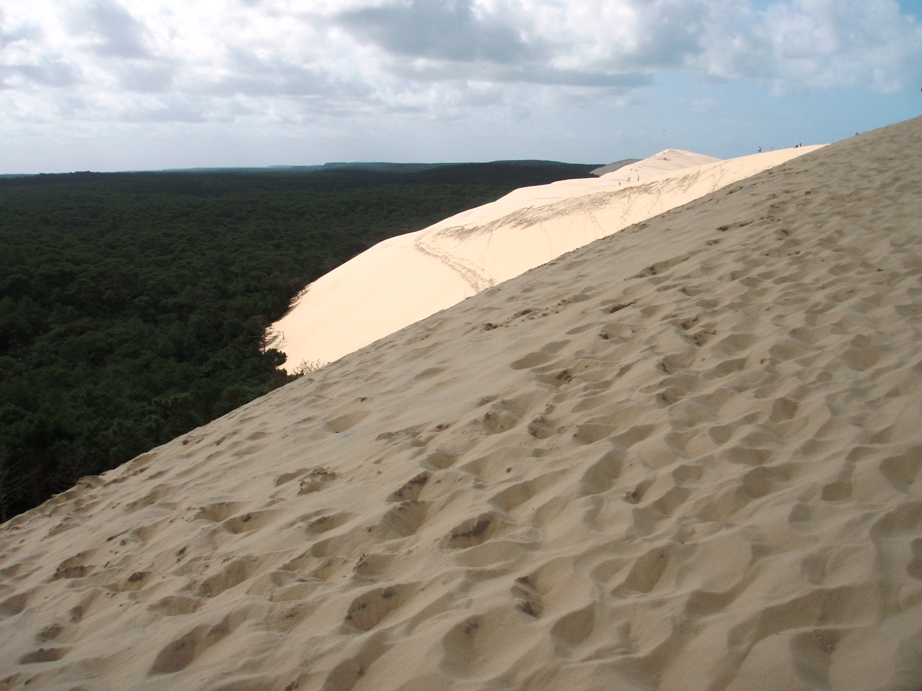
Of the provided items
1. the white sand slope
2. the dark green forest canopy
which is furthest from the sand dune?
the white sand slope

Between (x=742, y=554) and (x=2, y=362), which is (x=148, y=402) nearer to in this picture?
(x=2, y=362)

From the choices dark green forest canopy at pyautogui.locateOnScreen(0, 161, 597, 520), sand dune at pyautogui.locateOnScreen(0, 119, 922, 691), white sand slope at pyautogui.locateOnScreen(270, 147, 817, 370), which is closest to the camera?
sand dune at pyautogui.locateOnScreen(0, 119, 922, 691)

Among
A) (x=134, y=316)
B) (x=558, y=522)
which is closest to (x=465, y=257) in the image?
(x=134, y=316)

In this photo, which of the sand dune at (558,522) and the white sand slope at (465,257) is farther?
the white sand slope at (465,257)

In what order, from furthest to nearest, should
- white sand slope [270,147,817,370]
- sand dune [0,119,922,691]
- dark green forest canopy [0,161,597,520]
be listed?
white sand slope [270,147,817,370]
dark green forest canopy [0,161,597,520]
sand dune [0,119,922,691]

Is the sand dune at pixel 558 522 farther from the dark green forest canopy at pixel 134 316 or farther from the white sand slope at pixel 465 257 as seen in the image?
the white sand slope at pixel 465 257

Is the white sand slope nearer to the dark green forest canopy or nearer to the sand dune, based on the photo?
the dark green forest canopy

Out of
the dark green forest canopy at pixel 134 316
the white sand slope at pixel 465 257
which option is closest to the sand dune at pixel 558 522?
the dark green forest canopy at pixel 134 316
